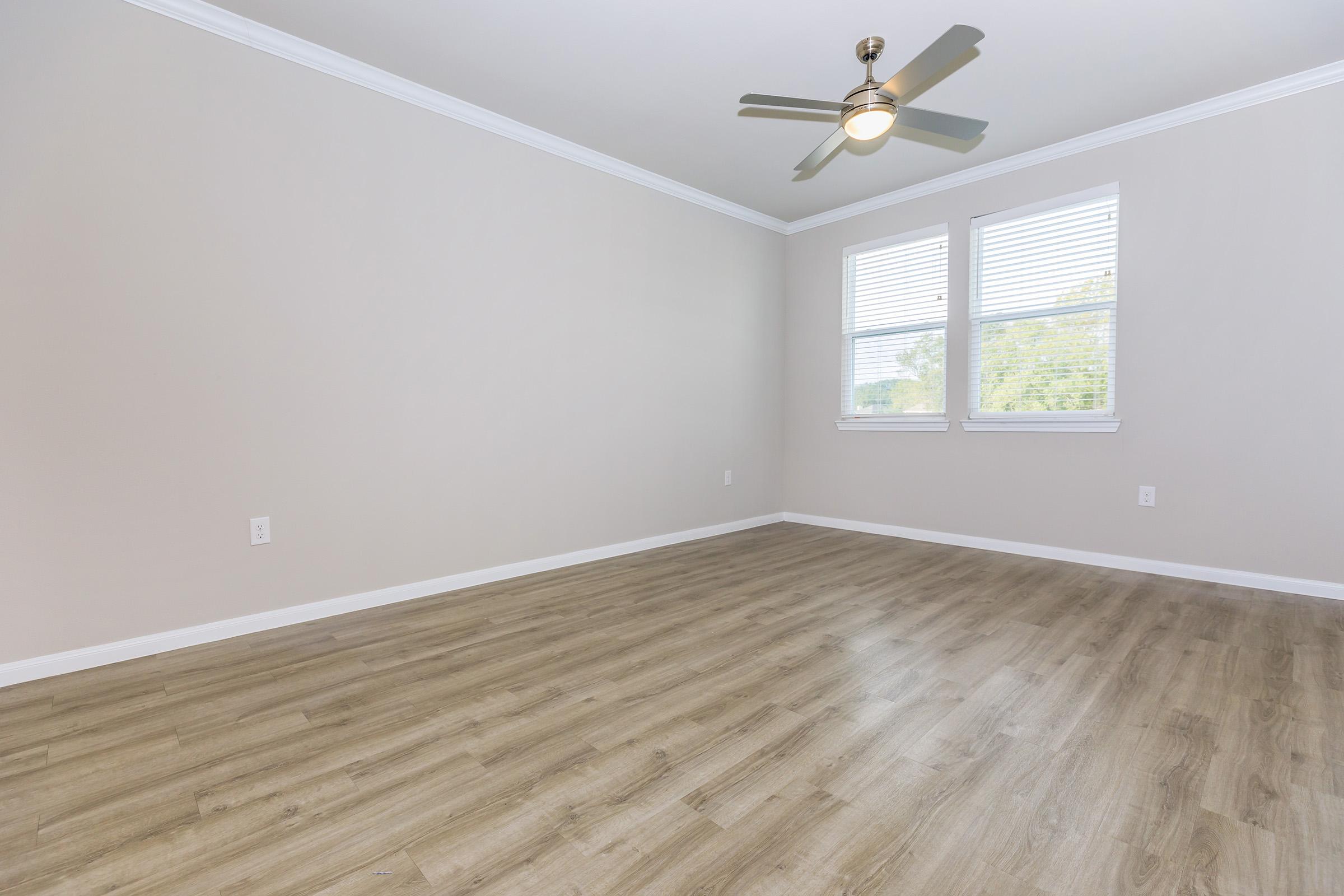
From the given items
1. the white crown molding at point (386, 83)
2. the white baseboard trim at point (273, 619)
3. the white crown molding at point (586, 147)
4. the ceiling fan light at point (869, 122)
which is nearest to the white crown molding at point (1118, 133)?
the white crown molding at point (586, 147)

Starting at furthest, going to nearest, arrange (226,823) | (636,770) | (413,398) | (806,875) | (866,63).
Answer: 1. (413,398)
2. (866,63)
3. (636,770)
4. (226,823)
5. (806,875)

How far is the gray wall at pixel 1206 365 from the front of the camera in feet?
9.89

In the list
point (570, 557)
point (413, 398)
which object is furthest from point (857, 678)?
point (413, 398)

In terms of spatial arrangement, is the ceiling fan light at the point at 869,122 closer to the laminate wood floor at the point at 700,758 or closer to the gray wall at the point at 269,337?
the gray wall at the point at 269,337

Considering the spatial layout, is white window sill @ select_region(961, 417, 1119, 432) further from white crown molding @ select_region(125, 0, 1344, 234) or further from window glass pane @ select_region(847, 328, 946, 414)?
white crown molding @ select_region(125, 0, 1344, 234)

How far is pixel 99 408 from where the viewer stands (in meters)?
2.26

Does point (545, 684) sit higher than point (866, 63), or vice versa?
point (866, 63)

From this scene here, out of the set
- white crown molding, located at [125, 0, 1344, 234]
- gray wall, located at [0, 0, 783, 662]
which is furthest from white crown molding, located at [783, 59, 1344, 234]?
gray wall, located at [0, 0, 783, 662]

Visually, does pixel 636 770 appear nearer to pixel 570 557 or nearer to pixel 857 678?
pixel 857 678

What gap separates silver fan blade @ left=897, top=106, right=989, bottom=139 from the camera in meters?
2.56

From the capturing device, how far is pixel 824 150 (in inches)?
114

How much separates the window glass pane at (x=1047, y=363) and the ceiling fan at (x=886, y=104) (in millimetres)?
1729

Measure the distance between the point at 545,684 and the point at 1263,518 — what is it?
376cm

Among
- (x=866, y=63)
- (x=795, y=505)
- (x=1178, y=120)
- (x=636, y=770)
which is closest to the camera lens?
(x=636, y=770)
